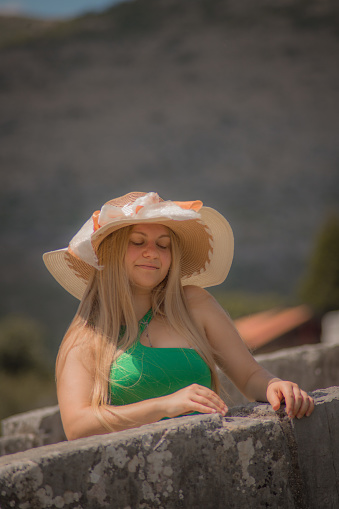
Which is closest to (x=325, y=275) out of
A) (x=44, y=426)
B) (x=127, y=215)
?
(x=44, y=426)

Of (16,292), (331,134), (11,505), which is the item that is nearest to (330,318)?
(11,505)

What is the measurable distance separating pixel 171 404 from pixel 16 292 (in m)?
41.4

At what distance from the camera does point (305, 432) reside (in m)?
1.70

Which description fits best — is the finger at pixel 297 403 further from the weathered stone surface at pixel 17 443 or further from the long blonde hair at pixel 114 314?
the weathered stone surface at pixel 17 443

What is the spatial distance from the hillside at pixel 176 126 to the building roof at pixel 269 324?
23690 millimetres

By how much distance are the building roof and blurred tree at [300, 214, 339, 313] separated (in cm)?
42

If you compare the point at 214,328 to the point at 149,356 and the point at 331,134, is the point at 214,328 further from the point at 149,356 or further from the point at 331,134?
the point at 331,134

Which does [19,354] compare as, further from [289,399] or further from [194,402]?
[289,399]

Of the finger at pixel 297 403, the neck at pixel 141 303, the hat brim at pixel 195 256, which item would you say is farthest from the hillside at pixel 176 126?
the finger at pixel 297 403

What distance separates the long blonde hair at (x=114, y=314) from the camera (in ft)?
A: 7.15

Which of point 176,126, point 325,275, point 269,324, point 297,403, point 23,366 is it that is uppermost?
point 176,126

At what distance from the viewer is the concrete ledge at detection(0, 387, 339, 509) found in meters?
1.38

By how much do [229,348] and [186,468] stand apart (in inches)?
34.7

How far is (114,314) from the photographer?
2289mm
